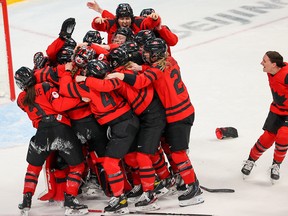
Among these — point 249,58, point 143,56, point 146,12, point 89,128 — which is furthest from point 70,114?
point 249,58

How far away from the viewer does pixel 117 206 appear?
620 cm

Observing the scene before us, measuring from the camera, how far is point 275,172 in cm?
668

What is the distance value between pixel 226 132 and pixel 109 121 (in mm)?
1729

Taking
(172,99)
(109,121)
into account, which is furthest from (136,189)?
(172,99)

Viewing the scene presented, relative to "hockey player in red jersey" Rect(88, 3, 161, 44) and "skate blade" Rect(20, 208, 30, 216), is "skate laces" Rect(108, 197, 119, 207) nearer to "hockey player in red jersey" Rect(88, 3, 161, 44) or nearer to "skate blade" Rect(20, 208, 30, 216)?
"skate blade" Rect(20, 208, 30, 216)

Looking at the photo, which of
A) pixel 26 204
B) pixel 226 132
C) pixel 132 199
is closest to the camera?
pixel 26 204

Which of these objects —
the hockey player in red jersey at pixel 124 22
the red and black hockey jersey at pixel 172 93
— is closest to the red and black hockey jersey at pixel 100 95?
the red and black hockey jersey at pixel 172 93

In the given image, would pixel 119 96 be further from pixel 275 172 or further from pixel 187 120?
pixel 275 172

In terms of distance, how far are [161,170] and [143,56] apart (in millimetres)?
934

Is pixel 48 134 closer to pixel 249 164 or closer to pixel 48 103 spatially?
pixel 48 103

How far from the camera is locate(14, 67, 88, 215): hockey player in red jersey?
610cm

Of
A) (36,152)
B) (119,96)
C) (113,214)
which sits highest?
(119,96)

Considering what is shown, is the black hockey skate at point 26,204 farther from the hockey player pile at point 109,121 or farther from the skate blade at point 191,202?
the skate blade at point 191,202

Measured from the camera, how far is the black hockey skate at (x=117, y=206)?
6199 mm
